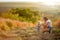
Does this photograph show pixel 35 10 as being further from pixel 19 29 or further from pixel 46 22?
pixel 19 29

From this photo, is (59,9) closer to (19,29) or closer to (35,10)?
Answer: (35,10)

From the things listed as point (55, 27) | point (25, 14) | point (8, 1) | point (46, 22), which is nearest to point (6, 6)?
point (8, 1)

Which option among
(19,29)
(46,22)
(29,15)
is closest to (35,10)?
(29,15)

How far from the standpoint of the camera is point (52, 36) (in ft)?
4.95

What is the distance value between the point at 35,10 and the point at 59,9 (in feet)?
0.97

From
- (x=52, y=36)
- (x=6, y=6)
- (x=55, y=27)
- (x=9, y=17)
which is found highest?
(x=6, y=6)

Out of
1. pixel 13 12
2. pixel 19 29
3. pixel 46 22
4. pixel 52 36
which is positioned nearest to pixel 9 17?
pixel 13 12

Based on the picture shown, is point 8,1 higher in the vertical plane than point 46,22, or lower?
higher

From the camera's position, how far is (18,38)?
4.84 ft

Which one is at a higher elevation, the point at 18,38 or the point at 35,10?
the point at 35,10

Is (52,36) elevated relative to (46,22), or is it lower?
lower

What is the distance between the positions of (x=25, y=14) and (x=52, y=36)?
0.41 metres

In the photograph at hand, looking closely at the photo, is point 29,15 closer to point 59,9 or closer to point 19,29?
point 19,29

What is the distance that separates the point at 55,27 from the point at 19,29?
428mm
